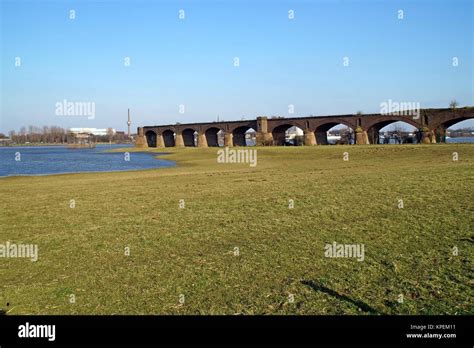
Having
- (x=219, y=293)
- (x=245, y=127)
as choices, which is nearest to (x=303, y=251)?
(x=219, y=293)

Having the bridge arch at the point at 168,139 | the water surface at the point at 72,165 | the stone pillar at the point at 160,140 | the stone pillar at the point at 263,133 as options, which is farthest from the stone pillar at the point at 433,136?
the stone pillar at the point at 160,140

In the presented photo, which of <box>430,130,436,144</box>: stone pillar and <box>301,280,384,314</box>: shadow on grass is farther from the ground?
<box>430,130,436,144</box>: stone pillar

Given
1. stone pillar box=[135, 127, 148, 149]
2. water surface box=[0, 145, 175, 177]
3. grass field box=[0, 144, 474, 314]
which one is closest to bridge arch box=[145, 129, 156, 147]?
stone pillar box=[135, 127, 148, 149]

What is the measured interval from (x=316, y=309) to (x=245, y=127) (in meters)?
126

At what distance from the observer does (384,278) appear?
7738mm

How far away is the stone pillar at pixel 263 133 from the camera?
117m

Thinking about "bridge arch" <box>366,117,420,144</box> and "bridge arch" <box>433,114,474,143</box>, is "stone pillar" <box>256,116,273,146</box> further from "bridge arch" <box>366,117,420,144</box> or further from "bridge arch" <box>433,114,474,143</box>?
"bridge arch" <box>433,114,474,143</box>

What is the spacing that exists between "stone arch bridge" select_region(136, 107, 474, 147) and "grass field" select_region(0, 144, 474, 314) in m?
71.0

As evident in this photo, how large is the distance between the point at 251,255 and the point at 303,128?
4147 inches

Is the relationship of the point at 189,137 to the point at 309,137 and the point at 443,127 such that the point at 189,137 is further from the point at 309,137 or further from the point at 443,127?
A: the point at 443,127

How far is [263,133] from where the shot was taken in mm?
118875

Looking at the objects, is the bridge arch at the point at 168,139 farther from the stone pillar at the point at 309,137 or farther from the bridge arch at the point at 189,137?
the stone pillar at the point at 309,137

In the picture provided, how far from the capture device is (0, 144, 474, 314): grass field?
6.92 m
